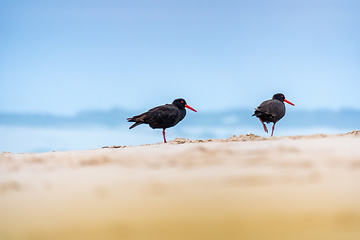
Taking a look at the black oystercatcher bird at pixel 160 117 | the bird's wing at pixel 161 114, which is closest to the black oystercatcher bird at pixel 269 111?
the black oystercatcher bird at pixel 160 117

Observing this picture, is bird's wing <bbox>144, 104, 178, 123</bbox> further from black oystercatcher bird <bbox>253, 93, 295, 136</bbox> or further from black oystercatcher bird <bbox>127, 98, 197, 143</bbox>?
black oystercatcher bird <bbox>253, 93, 295, 136</bbox>

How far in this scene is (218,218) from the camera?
17.6 ft

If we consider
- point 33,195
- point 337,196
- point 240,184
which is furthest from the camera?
point 33,195

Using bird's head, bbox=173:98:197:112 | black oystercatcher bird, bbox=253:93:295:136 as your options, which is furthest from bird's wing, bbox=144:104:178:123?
black oystercatcher bird, bbox=253:93:295:136

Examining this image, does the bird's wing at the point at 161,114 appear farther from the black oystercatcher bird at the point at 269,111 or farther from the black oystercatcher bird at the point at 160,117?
the black oystercatcher bird at the point at 269,111

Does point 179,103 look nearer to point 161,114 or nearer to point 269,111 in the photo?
point 161,114

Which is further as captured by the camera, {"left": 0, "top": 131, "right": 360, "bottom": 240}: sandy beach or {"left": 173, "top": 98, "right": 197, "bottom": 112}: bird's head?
{"left": 173, "top": 98, "right": 197, "bottom": 112}: bird's head

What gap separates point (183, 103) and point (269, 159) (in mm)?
6310

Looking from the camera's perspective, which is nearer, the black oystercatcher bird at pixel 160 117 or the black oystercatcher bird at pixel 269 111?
the black oystercatcher bird at pixel 160 117

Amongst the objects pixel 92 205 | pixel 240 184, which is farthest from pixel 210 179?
pixel 92 205

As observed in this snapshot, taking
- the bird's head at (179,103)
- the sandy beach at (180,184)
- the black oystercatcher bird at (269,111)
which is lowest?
the sandy beach at (180,184)

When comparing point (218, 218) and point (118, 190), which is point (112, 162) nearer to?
point (118, 190)

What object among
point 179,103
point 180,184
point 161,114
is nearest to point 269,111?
point 179,103

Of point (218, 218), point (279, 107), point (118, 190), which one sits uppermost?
point (279, 107)
